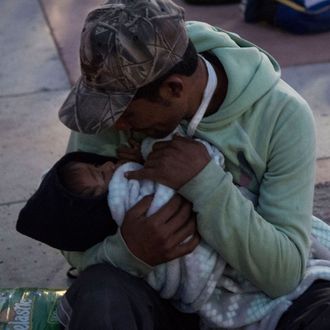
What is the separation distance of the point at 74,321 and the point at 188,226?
1.37 feet

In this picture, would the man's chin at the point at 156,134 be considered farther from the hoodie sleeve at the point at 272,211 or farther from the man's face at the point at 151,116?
the hoodie sleeve at the point at 272,211

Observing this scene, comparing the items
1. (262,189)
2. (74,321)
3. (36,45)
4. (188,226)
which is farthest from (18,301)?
(36,45)

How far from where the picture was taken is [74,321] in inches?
92.4

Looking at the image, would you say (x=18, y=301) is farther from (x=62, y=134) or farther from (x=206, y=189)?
(x=62, y=134)

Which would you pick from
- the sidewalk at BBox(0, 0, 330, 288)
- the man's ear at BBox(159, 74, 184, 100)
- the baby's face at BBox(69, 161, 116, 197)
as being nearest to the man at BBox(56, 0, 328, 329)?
the man's ear at BBox(159, 74, 184, 100)

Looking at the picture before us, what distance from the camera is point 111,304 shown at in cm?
235

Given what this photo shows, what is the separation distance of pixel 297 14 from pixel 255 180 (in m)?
3.68

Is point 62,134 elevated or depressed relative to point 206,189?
depressed

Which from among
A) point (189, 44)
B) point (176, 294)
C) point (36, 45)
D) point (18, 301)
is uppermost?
point (189, 44)

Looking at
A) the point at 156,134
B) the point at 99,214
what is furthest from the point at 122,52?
the point at 99,214

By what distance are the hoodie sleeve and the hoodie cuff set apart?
0.71ft

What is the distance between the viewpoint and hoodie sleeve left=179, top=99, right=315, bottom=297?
235cm

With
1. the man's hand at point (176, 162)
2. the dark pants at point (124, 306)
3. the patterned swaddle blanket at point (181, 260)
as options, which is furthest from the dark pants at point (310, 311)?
the man's hand at point (176, 162)

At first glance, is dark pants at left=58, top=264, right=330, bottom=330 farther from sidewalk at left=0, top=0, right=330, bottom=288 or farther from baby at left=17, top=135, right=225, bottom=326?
sidewalk at left=0, top=0, right=330, bottom=288
